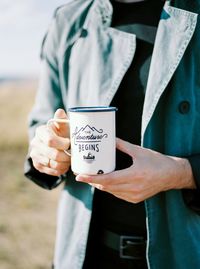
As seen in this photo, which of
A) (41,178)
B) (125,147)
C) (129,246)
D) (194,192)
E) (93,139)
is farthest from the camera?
(41,178)

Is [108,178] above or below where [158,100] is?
below

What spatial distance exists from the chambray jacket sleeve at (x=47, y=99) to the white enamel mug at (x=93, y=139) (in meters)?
0.57

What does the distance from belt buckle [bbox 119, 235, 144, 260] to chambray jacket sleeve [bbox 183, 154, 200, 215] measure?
0.24 m

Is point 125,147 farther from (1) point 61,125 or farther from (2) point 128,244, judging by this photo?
(2) point 128,244

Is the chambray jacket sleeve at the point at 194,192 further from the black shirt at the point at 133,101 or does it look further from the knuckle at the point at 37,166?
the knuckle at the point at 37,166

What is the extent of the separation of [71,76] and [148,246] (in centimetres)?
73

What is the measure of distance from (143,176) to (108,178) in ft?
0.46

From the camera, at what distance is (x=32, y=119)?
2.23 m

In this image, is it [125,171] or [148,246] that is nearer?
[125,171]

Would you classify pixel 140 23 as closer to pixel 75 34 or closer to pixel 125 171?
pixel 75 34

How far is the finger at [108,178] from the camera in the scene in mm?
1582

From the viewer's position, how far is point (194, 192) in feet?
6.13

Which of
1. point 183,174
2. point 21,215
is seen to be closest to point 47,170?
point 183,174

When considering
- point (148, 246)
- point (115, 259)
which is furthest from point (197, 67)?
point (115, 259)
